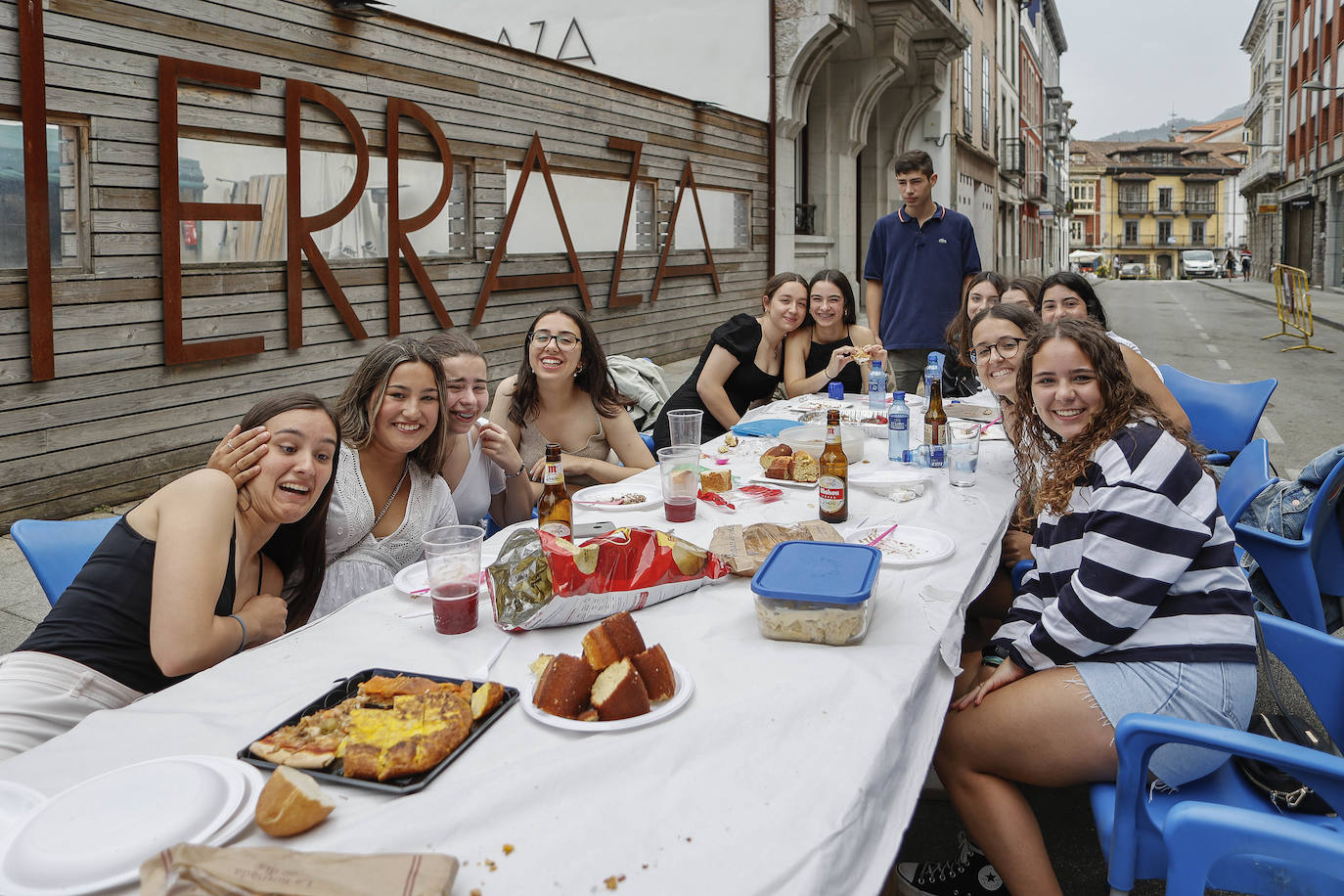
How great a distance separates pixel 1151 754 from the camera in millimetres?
1978

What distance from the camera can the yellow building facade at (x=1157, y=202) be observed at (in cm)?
9500

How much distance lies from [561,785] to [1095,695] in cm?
130

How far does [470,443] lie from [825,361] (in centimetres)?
313

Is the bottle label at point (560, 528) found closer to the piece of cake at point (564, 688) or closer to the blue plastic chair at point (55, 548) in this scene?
the piece of cake at point (564, 688)

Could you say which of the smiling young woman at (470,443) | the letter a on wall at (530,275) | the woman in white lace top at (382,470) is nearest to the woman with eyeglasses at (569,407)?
the smiling young woman at (470,443)

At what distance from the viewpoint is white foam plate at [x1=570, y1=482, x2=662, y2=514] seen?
10.8 feet

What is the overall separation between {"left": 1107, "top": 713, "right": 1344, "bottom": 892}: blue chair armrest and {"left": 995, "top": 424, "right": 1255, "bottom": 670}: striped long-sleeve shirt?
318mm

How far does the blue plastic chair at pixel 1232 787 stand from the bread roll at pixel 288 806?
1.50 m

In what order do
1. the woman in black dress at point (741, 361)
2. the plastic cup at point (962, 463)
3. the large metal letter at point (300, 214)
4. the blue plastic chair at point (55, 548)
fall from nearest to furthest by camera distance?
the blue plastic chair at point (55, 548)
the plastic cup at point (962, 463)
the woman in black dress at point (741, 361)
the large metal letter at point (300, 214)

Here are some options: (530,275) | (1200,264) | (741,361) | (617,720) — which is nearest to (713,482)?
(617,720)

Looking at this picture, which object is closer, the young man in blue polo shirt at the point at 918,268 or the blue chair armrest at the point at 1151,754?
the blue chair armrest at the point at 1151,754

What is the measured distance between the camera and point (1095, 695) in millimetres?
2184

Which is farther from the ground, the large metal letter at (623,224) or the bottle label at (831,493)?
the large metal letter at (623,224)

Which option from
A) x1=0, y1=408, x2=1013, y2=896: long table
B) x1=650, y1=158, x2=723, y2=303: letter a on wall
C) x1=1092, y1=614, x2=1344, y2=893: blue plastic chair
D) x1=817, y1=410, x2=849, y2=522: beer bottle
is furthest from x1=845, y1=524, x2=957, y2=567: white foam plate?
x1=650, y1=158, x2=723, y2=303: letter a on wall
